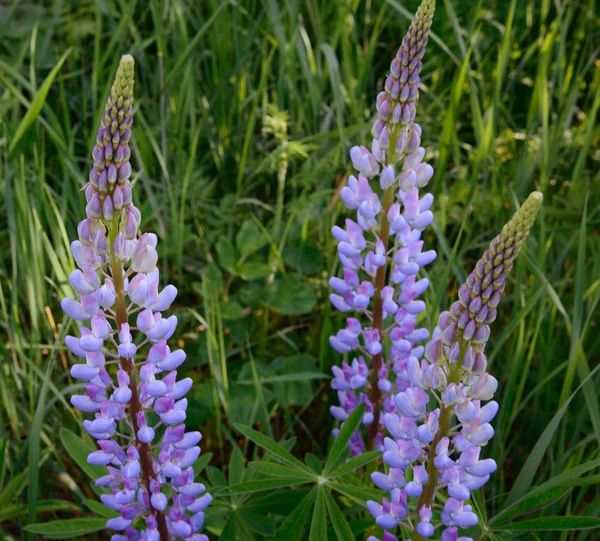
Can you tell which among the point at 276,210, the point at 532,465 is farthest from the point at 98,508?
the point at 276,210

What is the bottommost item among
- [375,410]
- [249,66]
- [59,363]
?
[59,363]

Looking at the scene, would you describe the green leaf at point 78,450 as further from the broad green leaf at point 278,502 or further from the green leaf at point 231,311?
the green leaf at point 231,311

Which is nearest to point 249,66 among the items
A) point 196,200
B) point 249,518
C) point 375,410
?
point 196,200

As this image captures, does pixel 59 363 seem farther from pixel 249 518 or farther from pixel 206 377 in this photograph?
pixel 249 518

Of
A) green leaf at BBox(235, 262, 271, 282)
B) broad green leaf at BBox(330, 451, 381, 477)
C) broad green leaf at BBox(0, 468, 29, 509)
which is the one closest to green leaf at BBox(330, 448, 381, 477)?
broad green leaf at BBox(330, 451, 381, 477)

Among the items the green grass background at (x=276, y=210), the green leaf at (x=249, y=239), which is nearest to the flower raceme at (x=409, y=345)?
the green grass background at (x=276, y=210)

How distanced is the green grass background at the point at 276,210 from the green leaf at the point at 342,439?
1.36 feet

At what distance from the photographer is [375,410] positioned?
2.11 m

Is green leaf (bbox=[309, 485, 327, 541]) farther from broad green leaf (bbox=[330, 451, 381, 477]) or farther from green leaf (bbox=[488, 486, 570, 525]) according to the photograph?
green leaf (bbox=[488, 486, 570, 525])

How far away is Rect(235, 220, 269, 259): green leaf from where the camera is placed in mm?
2844

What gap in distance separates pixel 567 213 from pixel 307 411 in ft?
3.80

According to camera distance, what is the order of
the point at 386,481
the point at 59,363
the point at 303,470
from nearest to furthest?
the point at 386,481 → the point at 303,470 → the point at 59,363

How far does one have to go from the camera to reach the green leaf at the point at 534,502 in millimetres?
1702

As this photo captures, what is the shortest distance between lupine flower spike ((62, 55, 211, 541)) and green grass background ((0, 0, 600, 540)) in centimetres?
40
